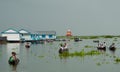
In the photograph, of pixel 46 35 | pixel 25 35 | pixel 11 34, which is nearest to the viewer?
pixel 11 34

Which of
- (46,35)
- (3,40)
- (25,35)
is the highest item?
(25,35)

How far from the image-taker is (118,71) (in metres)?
26.9

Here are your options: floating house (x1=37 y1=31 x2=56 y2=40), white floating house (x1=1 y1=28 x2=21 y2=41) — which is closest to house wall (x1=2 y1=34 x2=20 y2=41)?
white floating house (x1=1 y1=28 x2=21 y2=41)

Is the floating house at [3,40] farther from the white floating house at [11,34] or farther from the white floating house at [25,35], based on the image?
the white floating house at [25,35]

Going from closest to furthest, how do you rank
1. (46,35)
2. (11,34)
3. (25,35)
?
(11,34) < (25,35) < (46,35)

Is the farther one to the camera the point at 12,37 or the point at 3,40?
the point at 12,37

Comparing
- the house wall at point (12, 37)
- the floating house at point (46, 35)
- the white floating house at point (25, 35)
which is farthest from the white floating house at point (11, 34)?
the floating house at point (46, 35)

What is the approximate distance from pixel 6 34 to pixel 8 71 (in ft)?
206

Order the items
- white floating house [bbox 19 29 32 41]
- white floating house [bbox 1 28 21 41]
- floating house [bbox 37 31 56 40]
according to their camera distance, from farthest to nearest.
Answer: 1. floating house [bbox 37 31 56 40]
2. white floating house [bbox 19 29 32 41]
3. white floating house [bbox 1 28 21 41]

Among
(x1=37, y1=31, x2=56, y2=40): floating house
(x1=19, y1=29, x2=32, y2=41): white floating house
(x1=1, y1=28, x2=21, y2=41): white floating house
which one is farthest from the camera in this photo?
(x1=37, y1=31, x2=56, y2=40): floating house

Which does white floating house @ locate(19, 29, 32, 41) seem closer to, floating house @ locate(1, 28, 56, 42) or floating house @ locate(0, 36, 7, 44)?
floating house @ locate(1, 28, 56, 42)

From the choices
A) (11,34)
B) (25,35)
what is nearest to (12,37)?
(11,34)

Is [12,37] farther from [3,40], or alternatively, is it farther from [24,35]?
[24,35]

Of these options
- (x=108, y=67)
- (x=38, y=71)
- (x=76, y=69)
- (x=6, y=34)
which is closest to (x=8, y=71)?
(x=38, y=71)
